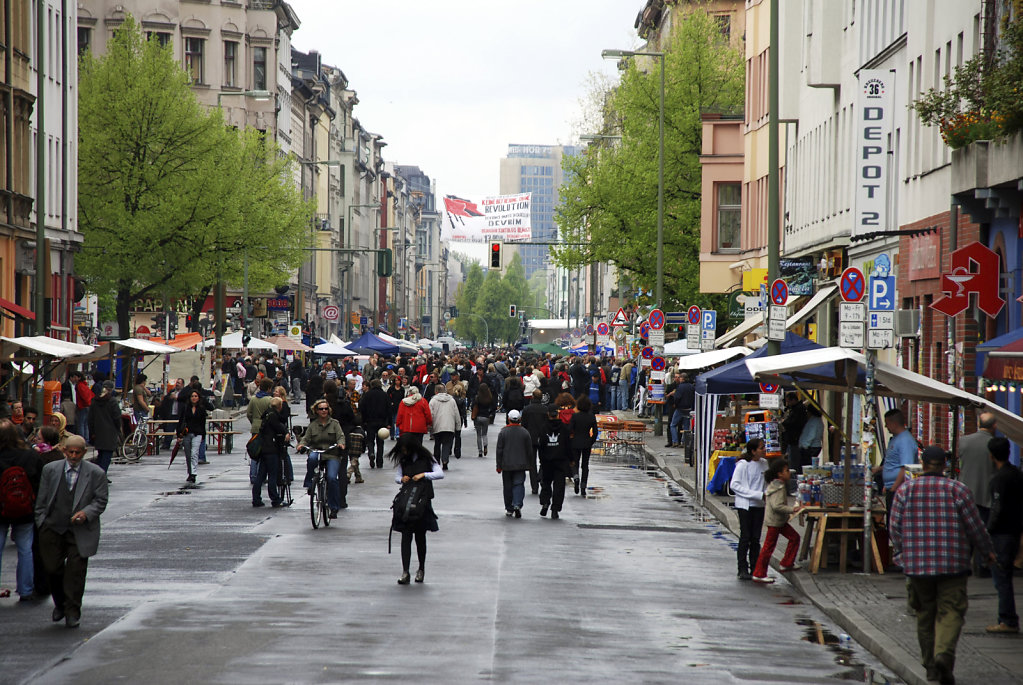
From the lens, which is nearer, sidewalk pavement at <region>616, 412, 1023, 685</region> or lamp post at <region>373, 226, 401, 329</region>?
sidewalk pavement at <region>616, 412, 1023, 685</region>

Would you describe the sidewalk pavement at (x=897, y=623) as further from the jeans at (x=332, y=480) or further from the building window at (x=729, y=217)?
the building window at (x=729, y=217)

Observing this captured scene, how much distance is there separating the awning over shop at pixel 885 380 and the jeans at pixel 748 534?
58.0 inches

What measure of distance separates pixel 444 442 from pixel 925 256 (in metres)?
10.0

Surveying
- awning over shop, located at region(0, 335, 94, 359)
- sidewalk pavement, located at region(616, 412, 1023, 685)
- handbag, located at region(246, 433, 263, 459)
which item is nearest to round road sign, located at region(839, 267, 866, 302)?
sidewalk pavement, located at region(616, 412, 1023, 685)

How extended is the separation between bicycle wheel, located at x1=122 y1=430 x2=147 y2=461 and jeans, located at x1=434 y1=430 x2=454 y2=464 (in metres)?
6.53

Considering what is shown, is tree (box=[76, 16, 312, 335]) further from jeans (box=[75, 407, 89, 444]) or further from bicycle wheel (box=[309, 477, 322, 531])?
bicycle wheel (box=[309, 477, 322, 531])

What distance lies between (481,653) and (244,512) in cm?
1168

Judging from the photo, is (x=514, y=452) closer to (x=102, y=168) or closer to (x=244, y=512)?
(x=244, y=512)

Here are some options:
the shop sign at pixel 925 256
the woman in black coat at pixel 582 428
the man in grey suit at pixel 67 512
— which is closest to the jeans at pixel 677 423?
the shop sign at pixel 925 256

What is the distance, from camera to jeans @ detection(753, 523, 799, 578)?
1677cm

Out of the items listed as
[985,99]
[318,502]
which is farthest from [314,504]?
[985,99]

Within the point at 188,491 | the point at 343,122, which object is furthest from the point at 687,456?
the point at 343,122

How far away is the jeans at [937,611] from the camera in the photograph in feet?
36.7

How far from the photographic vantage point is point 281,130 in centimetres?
9081
